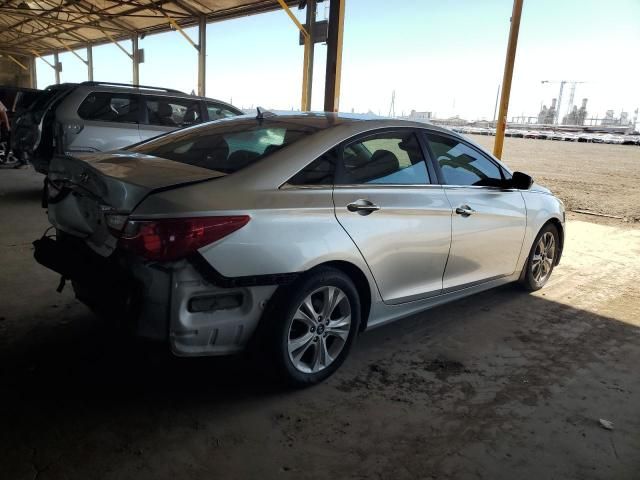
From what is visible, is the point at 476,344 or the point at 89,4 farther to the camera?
the point at 89,4

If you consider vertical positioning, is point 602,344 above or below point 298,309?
below

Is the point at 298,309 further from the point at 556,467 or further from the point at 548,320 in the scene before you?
the point at 548,320

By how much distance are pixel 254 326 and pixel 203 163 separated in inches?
37.6

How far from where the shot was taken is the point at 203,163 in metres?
2.77

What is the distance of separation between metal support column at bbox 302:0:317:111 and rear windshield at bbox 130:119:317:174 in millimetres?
9321

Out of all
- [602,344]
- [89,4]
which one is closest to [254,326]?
[602,344]

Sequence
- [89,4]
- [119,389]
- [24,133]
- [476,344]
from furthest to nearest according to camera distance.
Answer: [89,4] → [24,133] → [476,344] → [119,389]

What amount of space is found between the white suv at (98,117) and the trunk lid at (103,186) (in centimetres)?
428

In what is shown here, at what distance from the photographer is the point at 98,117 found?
7277mm

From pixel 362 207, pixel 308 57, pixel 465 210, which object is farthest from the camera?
pixel 308 57

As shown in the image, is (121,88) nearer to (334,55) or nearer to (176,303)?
(334,55)

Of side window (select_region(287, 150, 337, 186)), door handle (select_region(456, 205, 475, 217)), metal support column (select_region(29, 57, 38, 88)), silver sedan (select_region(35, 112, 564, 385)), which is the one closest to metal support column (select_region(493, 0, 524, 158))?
silver sedan (select_region(35, 112, 564, 385))

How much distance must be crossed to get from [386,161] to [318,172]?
59cm

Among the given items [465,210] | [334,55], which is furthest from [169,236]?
[334,55]
